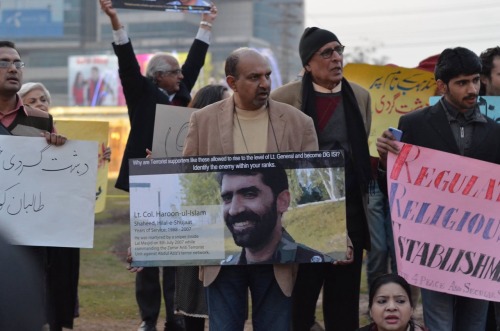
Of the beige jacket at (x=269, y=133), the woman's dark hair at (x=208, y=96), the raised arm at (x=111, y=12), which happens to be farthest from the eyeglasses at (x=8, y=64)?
the woman's dark hair at (x=208, y=96)

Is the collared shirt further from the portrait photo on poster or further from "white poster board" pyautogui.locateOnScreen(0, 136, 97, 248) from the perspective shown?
"white poster board" pyautogui.locateOnScreen(0, 136, 97, 248)

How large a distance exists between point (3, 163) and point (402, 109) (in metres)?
3.60

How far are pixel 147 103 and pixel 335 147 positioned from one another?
2.00 m

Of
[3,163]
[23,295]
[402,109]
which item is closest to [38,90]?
[3,163]

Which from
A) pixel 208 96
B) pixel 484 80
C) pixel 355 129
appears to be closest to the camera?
pixel 355 129

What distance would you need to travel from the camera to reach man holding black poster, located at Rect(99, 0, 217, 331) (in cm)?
738

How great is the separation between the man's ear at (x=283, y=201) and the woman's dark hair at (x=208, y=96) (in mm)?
2073

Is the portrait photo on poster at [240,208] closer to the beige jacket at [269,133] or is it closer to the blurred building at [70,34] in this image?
the beige jacket at [269,133]

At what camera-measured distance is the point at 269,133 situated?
5.48 m

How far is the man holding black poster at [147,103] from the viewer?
738cm

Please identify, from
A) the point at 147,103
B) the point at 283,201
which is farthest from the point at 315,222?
the point at 147,103

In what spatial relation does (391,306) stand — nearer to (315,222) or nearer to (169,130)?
(315,222)

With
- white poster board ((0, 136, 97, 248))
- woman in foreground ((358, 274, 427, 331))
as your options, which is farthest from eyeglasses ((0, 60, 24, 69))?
woman in foreground ((358, 274, 427, 331))

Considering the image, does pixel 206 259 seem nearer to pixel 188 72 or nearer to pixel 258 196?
pixel 258 196
